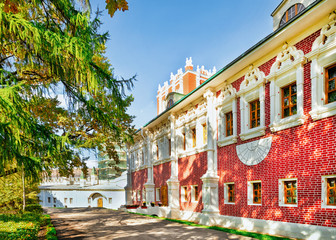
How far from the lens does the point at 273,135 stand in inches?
428

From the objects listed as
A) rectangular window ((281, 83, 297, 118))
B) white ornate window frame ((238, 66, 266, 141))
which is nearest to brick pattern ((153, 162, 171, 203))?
white ornate window frame ((238, 66, 266, 141))

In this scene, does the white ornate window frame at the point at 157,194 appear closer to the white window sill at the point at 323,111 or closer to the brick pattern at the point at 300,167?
the brick pattern at the point at 300,167

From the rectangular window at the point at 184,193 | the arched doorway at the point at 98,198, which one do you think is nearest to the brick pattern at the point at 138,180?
the rectangular window at the point at 184,193

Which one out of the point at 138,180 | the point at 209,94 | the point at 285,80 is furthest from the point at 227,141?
the point at 138,180

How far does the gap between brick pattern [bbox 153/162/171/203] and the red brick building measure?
2.98 meters

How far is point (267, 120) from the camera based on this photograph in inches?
444

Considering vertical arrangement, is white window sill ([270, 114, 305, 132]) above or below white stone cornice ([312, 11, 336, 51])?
below

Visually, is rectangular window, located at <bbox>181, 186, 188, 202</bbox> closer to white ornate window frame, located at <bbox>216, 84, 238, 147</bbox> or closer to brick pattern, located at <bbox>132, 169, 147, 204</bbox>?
white ornate window frame, located at <bbox>216, 84, 238, 147</bbox>

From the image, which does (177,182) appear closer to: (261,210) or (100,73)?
(261,210)

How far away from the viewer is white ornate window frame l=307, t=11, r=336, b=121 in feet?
28.3

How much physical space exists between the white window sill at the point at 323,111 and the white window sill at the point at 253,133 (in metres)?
2.46

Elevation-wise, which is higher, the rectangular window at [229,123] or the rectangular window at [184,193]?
the rectangular window at [229,123]

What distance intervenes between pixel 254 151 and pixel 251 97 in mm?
2591

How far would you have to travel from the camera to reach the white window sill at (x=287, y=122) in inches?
378
